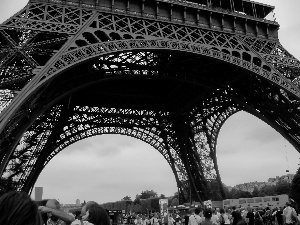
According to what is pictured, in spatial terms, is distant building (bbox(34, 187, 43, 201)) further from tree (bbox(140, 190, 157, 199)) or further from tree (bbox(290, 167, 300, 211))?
tree (bbox(140, 190, 157, 199))

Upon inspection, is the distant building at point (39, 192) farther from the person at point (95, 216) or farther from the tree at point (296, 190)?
the tree at point (296, 190)

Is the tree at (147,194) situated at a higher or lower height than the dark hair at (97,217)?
higher

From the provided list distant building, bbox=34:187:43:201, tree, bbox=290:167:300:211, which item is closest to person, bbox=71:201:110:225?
distant building, bbox=34:187:43:201

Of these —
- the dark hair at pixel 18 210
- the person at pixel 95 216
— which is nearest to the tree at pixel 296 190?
the person at pixel 95 216

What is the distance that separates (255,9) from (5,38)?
17.5m

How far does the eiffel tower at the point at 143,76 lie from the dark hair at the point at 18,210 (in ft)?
46.3

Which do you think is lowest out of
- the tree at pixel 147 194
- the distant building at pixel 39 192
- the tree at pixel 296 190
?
the distant building at pixel 39 192

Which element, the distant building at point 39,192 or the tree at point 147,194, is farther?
the tree at point 147,194

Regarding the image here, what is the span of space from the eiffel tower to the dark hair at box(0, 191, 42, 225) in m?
14.1

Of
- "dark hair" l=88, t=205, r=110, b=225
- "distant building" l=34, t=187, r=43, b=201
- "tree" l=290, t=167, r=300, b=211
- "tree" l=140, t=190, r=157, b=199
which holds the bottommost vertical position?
"dark hair" l=88, t=205, r=110, b=225

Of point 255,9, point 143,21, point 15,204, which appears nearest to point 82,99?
point 143,21

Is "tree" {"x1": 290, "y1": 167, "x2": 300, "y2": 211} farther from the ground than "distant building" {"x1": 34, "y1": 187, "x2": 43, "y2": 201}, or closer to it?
farther from the ground

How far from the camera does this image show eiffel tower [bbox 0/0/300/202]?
59.7ft

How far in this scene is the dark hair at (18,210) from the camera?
6.00 ft
